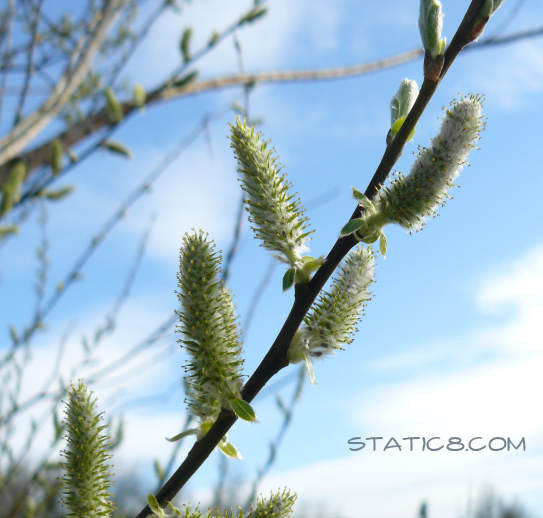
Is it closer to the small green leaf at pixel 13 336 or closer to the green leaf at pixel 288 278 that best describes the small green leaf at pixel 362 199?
the green leaf at pixel 288 278

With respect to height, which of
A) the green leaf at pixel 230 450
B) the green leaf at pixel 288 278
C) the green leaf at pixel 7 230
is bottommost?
the green leaf at pixel 230 450

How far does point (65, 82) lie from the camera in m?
2.57

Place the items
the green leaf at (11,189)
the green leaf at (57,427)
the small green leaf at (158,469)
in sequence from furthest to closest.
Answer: the green leaf at (57,427) → the green leaf at (11,189) → the small green leaf at (158,469)

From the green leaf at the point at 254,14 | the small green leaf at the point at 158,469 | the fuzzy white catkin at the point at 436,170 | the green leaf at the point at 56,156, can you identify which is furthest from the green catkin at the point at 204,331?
the green leaf at the point at 254,14

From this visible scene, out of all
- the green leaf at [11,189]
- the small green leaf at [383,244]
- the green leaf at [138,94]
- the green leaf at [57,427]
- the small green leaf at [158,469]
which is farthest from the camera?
the green leaf at [138,94]

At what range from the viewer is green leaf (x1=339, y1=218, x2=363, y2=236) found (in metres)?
0.98

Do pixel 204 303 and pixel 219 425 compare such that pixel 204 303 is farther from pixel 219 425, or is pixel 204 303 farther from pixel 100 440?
pixel 100 440

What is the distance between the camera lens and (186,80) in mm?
2451

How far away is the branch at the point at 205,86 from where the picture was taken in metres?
2.65

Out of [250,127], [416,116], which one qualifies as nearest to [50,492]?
[250,127]

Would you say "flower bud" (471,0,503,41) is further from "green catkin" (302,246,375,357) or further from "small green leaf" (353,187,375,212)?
"green catkin" (302,246,375,357)

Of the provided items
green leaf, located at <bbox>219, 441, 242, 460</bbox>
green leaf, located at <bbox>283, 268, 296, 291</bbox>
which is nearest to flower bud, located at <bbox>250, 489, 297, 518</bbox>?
green leaf, located at <bbox>219, 441, 242, 460</bbox>

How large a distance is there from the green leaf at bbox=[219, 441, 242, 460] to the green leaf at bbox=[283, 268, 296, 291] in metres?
0.34

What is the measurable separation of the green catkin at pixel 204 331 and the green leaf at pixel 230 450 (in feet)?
0.26
